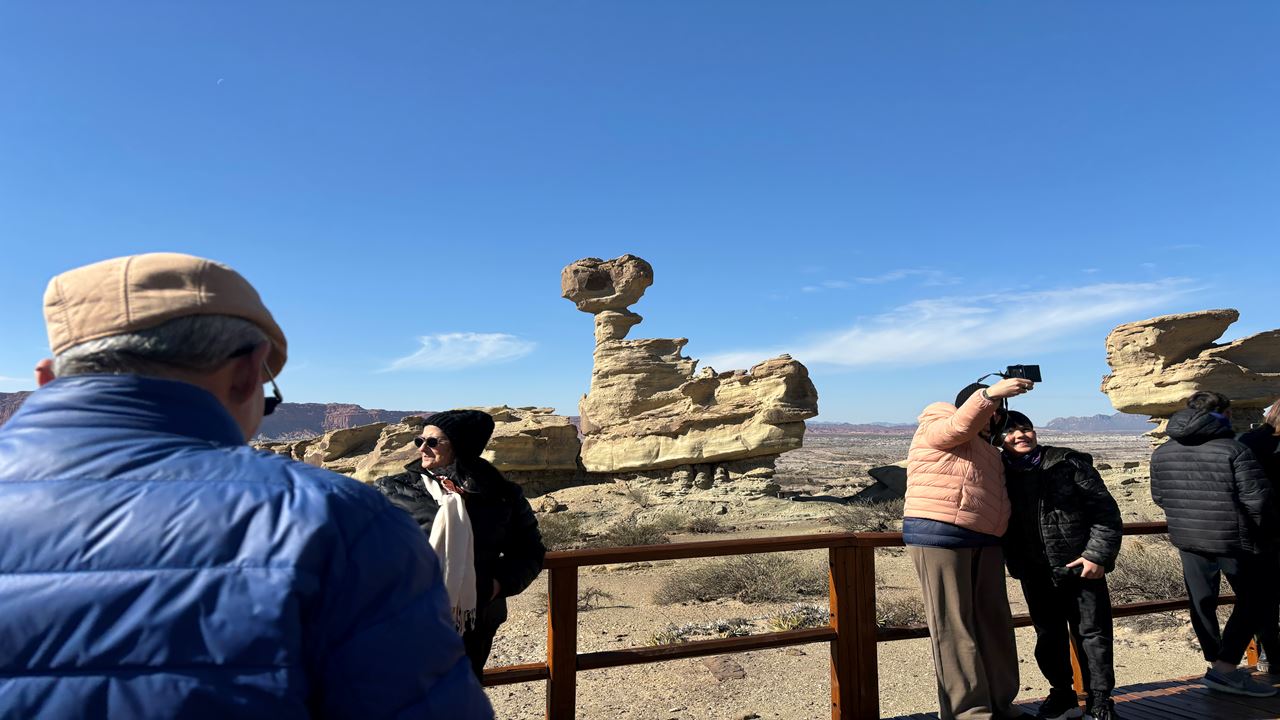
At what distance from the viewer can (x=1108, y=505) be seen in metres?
3.63

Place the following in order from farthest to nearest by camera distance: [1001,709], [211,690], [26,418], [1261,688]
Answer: [1261,688], [1001,709], [26,418], [211,690]

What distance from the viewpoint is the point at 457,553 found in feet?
8.97

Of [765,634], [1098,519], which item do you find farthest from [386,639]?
[1098,519]

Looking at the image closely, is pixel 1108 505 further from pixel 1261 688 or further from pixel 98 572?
pixel 98 572

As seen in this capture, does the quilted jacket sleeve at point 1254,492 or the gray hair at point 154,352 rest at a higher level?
the gray hair at point 154,352

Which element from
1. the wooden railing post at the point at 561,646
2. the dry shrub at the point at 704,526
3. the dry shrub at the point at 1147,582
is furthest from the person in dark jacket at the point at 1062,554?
the dry shrub at the point at 704,526

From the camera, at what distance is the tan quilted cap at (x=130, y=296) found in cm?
102

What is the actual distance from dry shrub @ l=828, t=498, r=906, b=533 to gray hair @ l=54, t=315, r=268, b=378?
14800 millimetres

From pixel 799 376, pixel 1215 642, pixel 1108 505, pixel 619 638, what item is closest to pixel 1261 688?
pixel 1215 642

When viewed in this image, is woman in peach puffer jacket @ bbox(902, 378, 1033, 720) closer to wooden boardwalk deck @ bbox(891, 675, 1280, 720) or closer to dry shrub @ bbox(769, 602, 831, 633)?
wooden boardwalk deck @ bbox(891, 675, 1280, 720)

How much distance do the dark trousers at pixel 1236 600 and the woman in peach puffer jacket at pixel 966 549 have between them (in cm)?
158

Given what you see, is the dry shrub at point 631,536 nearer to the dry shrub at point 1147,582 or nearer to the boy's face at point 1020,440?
the dry shrub at point 1147,582

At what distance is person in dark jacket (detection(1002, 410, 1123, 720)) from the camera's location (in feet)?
11.9

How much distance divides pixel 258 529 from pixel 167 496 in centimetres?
12
